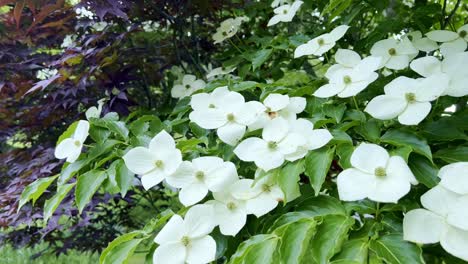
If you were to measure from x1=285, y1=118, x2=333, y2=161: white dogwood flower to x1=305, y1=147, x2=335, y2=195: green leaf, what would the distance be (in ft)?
0.04

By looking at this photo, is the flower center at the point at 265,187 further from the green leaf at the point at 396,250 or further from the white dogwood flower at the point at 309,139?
the green leaf at the point at 396,250

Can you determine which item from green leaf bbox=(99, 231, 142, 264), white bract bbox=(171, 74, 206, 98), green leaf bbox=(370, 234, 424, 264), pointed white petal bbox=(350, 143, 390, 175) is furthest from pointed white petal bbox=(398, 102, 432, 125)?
white bract bbox=(171, 74, 206, 98)

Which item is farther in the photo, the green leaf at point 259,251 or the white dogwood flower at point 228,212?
the white dogwood flower at point 228,212

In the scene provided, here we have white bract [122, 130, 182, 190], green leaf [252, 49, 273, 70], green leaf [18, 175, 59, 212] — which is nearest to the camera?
white bract [122, 130, 182, 190]

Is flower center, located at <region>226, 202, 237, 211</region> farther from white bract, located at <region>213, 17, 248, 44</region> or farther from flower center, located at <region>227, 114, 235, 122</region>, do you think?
white bract, located at <region>213, 17, 248, 44</region>

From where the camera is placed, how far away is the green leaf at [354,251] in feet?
1.81

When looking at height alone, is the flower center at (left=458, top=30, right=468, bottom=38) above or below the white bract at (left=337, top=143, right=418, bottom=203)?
above

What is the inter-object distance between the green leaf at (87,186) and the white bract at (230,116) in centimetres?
21

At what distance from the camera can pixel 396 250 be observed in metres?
0.55

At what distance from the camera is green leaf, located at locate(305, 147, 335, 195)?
65cm

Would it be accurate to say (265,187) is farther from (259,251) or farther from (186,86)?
(186,86)

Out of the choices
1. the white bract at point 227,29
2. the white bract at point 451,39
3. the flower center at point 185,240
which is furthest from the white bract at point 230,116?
the white bract at point 227,29

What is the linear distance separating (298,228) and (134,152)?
1.09 feet

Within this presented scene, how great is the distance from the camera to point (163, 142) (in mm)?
767
